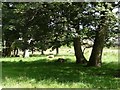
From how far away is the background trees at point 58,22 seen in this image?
1642 cm

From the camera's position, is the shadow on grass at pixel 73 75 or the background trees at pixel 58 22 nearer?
the shadow on grass at pixel 73 75

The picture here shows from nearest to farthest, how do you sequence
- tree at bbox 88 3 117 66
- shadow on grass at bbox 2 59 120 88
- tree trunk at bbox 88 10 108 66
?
shadow on grass at bbox 2 59 120 88, tree at bbox 88 3 117 66, tree trunk at bbox 88 10 108 66

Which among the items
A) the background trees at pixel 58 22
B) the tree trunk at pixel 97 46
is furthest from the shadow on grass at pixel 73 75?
the tree trunk at pixel 97 46

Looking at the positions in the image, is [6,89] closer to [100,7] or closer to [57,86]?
[57,86]

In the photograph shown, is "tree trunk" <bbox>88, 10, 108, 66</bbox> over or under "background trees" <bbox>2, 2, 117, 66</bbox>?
under

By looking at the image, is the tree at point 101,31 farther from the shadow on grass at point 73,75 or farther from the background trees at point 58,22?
the shadow on grass at point 73,75

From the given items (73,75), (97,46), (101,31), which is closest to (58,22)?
(73,75)

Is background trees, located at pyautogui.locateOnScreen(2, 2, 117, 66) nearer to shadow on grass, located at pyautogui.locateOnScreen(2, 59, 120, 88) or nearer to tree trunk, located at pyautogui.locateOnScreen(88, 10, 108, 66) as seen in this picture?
tree trunk, located at pyautogui.locateOnScreen(88, 10, 108, 66)

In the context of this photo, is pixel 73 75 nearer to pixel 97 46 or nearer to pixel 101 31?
pixel 101 31

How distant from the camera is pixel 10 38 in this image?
22422mm

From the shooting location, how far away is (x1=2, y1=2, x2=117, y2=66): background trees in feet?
53.9

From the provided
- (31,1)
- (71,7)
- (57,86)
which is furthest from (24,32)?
(57,86)

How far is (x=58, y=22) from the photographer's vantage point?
17.7 metres

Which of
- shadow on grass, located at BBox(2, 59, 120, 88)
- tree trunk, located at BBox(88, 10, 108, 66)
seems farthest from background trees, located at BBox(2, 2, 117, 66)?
shadow on grass, located at BBox(2, 59, 120, 88)
